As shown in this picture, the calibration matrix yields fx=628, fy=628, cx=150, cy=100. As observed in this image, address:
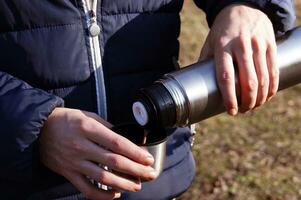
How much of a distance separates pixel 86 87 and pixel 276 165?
2.15 metres

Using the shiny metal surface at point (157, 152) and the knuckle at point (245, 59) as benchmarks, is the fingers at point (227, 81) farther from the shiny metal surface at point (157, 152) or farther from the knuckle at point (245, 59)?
the shiny metal surface at point (157, 152)

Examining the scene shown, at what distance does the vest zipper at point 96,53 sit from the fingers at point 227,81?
290mm

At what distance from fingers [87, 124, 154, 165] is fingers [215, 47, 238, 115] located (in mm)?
185

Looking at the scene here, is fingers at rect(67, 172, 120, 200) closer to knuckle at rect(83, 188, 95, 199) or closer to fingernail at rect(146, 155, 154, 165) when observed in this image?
knuckle at rect(83, 188, 95, 199)

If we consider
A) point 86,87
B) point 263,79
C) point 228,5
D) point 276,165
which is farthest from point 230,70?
point 276,165

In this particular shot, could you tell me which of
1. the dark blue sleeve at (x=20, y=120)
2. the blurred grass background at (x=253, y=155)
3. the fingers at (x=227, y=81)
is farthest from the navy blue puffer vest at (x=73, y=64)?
the blurred grass background at (x=253, y=155)

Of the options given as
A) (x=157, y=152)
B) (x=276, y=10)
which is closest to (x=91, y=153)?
(x=157, y=152)

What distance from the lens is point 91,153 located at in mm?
1125

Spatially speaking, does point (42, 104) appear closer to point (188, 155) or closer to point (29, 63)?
point (29, 63)

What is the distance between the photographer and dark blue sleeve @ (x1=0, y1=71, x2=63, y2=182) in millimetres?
1198

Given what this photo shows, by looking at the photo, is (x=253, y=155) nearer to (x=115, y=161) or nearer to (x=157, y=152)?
(x=157, y=152)

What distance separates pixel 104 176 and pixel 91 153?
0.16 feet

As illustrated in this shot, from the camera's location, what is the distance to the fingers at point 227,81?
1168mm

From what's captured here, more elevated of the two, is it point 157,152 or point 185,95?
point 185,95
